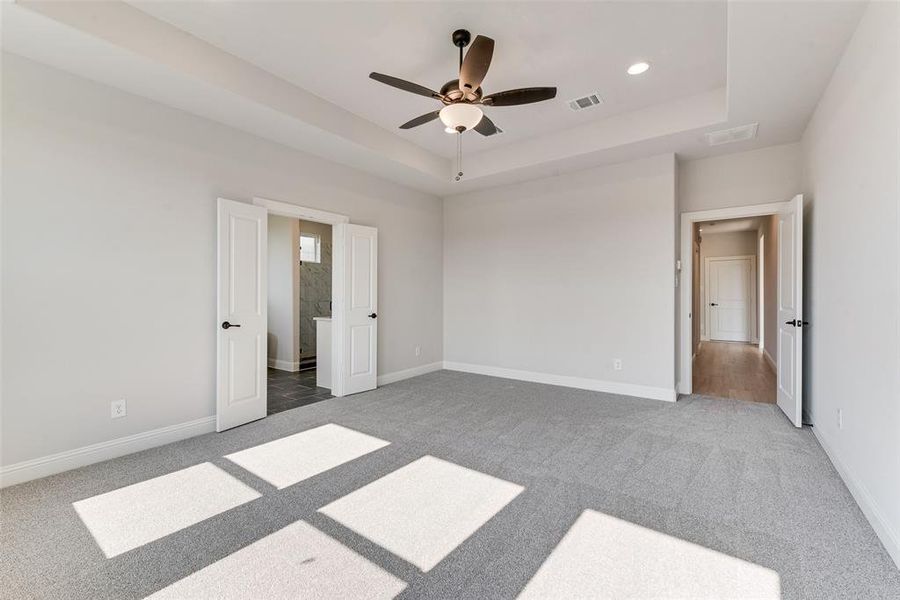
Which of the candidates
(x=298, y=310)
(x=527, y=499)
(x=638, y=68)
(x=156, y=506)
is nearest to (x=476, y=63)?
(x=638, y=68)

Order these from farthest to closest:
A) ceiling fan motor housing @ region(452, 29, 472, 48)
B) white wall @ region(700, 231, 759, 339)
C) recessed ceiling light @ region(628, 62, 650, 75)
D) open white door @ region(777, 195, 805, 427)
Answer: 1. white wall @ region(700, 231, 759, 339)
2. open white door @ region(777, 195, 805, 427)
3. recessed ceiling light @ region(628, 62, 650, 75)
4. ceiling fan motor housing @ region(452, 29, 472, 48)

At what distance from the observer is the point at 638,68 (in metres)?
3.26

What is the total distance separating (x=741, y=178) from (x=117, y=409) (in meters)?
6.30

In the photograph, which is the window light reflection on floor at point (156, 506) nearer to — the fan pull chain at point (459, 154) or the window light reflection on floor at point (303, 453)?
the window light reflection on floor at point (303, 453)

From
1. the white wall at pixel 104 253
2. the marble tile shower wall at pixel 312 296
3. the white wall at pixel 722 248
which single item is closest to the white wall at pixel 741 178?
the white wall at pixel 104 253

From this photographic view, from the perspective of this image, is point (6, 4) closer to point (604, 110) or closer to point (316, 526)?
point (316, 526)

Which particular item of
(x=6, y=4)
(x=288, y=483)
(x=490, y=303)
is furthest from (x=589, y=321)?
(x=6, y=4)

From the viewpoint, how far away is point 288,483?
8.36ft

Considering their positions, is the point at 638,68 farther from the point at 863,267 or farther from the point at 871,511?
the point at 871,511

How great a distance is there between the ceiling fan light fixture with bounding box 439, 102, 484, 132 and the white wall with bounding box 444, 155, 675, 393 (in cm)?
261

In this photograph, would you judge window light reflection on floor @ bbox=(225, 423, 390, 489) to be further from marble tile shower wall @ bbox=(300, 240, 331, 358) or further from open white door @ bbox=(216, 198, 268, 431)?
marble tile shower wall @ bbox=(300, 240, 331, 358)

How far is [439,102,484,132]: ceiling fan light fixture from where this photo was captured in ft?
9.36

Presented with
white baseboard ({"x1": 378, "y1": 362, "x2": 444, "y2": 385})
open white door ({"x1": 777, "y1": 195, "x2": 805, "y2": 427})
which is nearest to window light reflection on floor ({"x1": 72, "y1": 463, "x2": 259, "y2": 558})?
white baseboard ({"x1": 378, "y1": 362, "x2": 444, "y2": 385})

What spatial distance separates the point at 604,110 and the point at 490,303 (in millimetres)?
2877
